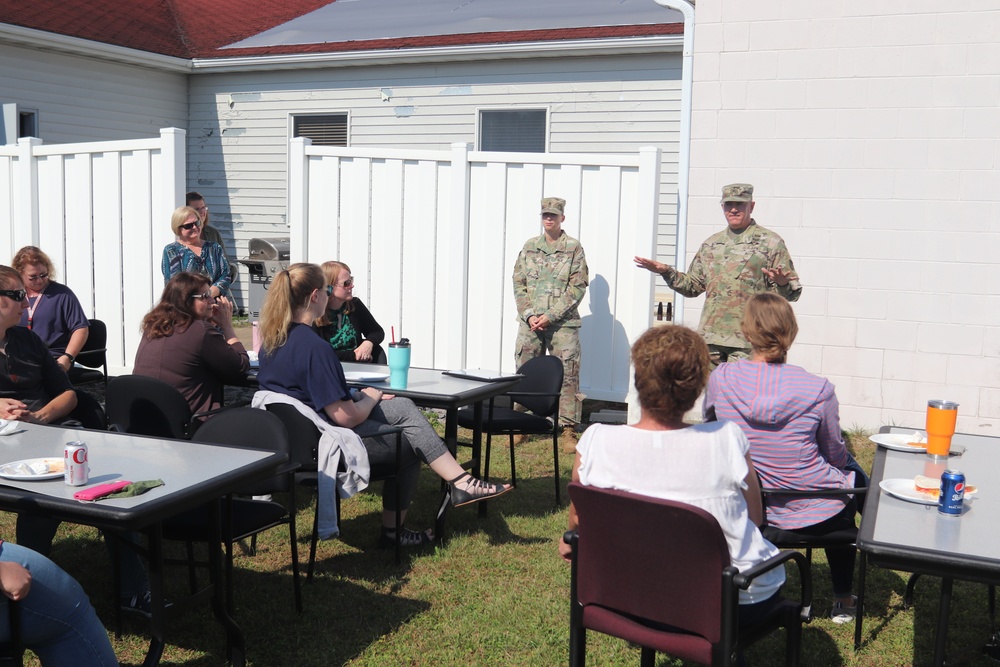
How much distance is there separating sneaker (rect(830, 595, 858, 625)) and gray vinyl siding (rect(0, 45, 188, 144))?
11.4 metres

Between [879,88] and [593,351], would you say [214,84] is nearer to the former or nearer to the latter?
[593,351]

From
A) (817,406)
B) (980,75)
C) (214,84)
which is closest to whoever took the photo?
(817,406)

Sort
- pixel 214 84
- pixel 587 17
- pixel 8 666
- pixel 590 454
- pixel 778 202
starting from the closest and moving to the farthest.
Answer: pixel 8 666
pixel 590 454
pixel 778 202
pixel 587 17
pixel 214 84

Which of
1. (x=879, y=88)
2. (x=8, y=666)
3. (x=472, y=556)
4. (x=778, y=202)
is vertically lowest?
(x=472, y=556)

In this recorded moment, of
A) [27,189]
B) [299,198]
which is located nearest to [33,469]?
[299,198]

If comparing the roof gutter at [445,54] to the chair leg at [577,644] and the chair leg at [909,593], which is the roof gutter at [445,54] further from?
the chair leg at [577,644]

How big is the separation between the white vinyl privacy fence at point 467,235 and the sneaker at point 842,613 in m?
3.28

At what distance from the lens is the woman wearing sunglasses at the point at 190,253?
660 cm

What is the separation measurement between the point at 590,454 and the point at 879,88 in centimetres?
530

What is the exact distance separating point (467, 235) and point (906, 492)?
483 cm

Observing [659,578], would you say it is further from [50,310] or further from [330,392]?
[50,310]

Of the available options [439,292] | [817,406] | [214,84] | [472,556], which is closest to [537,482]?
[472,556]

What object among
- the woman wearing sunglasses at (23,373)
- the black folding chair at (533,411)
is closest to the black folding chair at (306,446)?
the woman wearing sunglasses at (23,373)

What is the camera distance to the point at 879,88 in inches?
272
